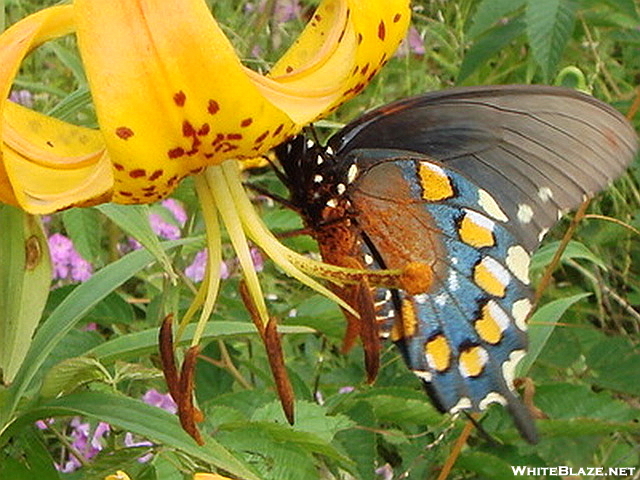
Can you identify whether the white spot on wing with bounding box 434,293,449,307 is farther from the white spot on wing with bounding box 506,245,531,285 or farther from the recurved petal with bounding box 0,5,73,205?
the recurved petal with bounding box 0,5,73,205

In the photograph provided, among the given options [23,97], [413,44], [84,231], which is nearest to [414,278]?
[84,231]

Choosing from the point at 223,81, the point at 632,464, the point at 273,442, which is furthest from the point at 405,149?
the point at 632,464

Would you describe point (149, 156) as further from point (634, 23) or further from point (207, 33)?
point (634, 23)

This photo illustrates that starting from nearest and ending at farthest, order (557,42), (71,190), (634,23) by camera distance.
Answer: (71,190) < (557,42) < (634,23)

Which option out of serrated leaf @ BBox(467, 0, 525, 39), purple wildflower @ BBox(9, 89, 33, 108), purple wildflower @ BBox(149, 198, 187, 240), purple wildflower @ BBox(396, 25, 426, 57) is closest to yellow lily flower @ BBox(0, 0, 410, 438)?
serrated leaf @ BBox(467, 0, 525, 39)

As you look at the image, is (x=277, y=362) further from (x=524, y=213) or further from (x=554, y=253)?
(x=554, y=253)

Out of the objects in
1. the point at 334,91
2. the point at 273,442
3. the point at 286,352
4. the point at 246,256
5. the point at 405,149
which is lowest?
the point at 286,352
